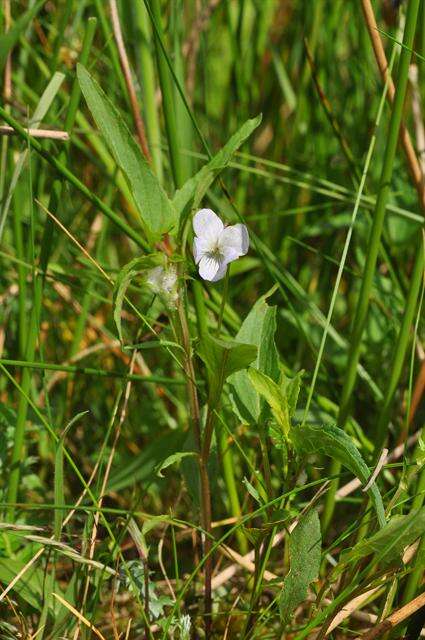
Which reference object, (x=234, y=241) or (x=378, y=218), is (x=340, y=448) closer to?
(x=234, y=241)

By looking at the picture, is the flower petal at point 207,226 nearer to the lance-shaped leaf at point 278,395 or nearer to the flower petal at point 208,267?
the flower petal at point 208,267

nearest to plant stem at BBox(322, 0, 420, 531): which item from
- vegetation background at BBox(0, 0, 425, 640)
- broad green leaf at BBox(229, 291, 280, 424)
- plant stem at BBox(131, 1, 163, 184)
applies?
vegetation background at BBox(0, 0, 425, 640)

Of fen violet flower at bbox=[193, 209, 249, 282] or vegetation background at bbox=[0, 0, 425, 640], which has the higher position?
fen violet flower at bbox=[193, 209, 249, 282]

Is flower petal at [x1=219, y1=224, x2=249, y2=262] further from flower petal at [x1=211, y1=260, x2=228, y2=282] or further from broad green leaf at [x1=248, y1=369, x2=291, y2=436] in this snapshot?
broad green leaf at [x1=248, y1=369, x2=291, y2=436]

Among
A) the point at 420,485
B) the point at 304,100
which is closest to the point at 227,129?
the point at 304,100

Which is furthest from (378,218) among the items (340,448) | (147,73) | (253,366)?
(147,73)

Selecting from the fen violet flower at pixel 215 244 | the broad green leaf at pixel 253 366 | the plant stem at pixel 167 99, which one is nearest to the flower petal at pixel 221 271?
the fen violet flower at pixel 215 244

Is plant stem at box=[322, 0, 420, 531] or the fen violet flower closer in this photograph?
the fen violet flower
